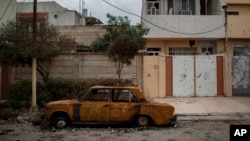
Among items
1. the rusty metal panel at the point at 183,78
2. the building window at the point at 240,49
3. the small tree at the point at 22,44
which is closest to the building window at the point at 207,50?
the building window at the point at 240,49

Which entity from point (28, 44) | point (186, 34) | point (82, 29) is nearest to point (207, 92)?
point (186, 34)

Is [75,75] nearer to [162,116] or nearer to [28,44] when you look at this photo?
[28,44]

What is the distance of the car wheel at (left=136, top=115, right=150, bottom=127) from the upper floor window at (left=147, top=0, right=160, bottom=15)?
14514mm

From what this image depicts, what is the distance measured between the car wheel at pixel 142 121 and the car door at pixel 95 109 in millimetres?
1056

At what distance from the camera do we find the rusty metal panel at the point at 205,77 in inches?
648

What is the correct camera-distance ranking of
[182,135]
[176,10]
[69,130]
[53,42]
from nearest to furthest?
[182,135]
[69,130]
[53,42]
[176,10]

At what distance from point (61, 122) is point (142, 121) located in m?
2.76

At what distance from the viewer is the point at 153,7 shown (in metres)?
23.9

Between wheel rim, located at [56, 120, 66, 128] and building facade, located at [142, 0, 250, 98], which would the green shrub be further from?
building facade, located at [142, 0, 250, 98]

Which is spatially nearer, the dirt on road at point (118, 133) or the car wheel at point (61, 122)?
the dirt on road at point (118, 133)

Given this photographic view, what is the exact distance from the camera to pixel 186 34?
21953 millimetres

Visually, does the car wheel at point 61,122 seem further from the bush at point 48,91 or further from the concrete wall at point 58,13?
the concrete wall at point 58,13

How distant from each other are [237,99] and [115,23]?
31.0 feet

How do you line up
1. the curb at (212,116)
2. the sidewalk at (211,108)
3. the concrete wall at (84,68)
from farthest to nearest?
1. the concrete wall at (84,68)
2. the sidewalk at (211,108)
3. the curb at (212,116)
